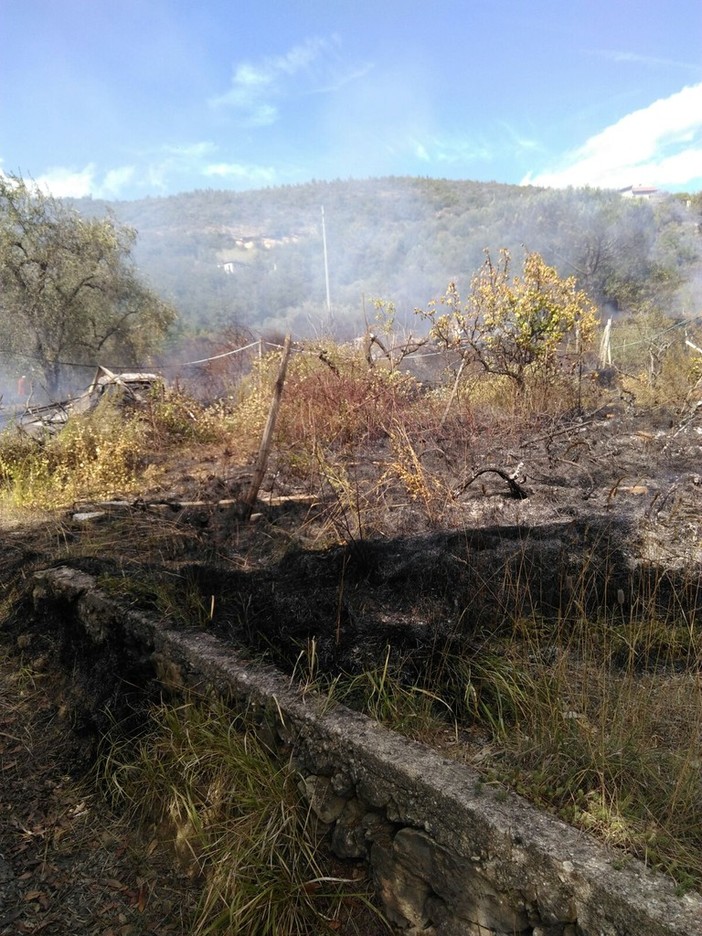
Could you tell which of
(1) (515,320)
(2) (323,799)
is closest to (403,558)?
(2) (323,799)

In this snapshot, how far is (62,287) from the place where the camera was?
1289cm

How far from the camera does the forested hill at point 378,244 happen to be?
857 inches

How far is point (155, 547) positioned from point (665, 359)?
7675 mm

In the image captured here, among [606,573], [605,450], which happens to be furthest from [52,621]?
[605,450]

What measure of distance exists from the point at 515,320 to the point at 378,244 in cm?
2927

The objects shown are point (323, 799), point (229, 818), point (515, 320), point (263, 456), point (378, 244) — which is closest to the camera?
point (323, 799)

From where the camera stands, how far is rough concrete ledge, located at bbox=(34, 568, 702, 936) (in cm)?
121

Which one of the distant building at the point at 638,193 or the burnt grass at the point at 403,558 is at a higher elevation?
the distant building at the point at 638,193

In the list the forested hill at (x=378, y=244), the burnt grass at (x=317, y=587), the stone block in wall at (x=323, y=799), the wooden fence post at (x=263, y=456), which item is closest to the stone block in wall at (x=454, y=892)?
the stone block in wall at (x=323, y=799)

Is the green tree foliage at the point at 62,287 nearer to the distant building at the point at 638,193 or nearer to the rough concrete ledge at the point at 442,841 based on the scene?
the rough concrete ledge at the point at 442,841

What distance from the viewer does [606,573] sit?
2.52 metres

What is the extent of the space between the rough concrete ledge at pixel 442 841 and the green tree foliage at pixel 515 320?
201 inches

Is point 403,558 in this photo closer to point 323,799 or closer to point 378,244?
point 323,799

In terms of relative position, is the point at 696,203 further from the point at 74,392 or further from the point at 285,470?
the point at 285,470
